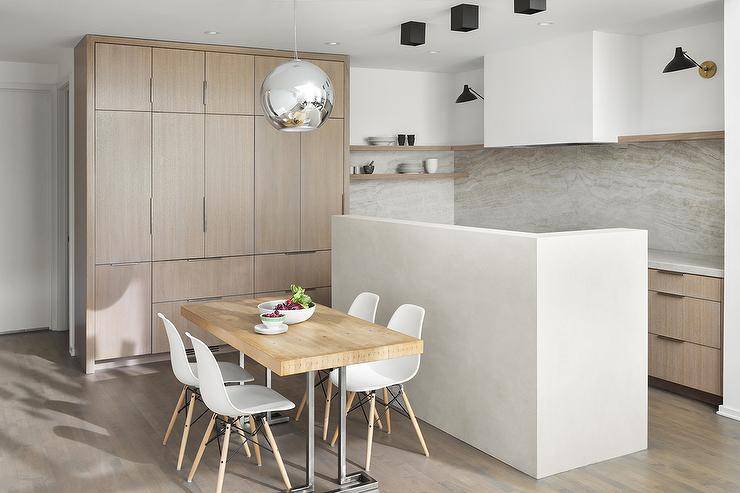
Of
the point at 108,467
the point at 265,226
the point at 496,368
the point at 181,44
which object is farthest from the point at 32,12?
the point at 496,368

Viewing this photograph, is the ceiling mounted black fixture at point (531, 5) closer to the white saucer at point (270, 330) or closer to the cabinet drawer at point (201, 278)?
the white saucer at point (270, 330)

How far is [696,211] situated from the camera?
5340 mm

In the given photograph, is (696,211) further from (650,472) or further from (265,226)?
(265,226)

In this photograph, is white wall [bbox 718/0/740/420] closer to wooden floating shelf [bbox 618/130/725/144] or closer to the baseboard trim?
the baseboard trim

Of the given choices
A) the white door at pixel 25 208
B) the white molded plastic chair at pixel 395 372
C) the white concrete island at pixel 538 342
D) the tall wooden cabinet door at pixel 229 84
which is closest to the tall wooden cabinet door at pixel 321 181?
the tall wooden cabinet door at pixel 229 84

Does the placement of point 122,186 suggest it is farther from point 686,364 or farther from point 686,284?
point 686,364

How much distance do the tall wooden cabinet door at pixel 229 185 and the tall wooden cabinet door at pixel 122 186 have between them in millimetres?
493

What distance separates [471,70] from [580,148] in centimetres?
164

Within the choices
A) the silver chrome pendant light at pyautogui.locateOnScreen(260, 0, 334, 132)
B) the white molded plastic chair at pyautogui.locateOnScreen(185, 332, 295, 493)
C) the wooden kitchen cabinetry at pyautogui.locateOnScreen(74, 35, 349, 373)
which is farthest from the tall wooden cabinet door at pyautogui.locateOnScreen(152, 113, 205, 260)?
the silver chrome pendant light at pyautogui.locateOnScreen(260, 0, 334, 132)

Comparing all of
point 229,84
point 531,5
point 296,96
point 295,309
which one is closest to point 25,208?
point 229,84

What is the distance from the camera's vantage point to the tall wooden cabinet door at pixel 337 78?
6367 millimetres

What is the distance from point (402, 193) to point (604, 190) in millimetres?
2174

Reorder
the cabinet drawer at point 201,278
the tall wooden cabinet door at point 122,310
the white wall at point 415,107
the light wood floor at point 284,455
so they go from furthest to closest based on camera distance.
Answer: the white wall at point 415,107 < the cabinet drawer at point 201,278 < the tall wooden cabinet door at point 122,310 < the light wood floor at point 284,455

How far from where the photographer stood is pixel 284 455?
3906 mm
